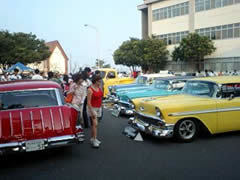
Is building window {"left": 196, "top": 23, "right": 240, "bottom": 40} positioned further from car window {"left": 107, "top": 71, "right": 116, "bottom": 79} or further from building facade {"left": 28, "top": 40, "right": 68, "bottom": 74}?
building facade {"left": 28, "top": 40, "right": 68, "bottom": 74}

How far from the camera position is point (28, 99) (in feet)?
17.9

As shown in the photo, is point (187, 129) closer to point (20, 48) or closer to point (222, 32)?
point (222, 32)

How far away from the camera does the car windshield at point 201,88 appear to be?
21.7 feet

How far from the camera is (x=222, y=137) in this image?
6660mm

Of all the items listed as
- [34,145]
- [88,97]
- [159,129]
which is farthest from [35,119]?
[159,129]

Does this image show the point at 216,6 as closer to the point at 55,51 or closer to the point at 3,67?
the point at 3,67

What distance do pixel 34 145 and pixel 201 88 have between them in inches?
174

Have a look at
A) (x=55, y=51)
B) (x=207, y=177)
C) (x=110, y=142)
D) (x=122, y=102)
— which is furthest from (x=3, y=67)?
(x=207, y=177)

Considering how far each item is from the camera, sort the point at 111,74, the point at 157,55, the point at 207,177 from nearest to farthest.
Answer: the point at 207,177
the point at 111,74
the point at 157,55

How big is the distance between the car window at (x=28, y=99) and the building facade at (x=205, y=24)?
89.9 ft

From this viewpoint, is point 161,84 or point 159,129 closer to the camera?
point 159,129

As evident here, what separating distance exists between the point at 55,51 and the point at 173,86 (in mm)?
65116

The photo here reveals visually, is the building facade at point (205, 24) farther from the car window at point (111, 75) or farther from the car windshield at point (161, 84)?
the car windshield at point (161, 84)

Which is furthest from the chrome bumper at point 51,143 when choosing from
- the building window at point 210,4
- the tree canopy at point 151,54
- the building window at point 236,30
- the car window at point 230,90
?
the tree canopy at point 151,54
